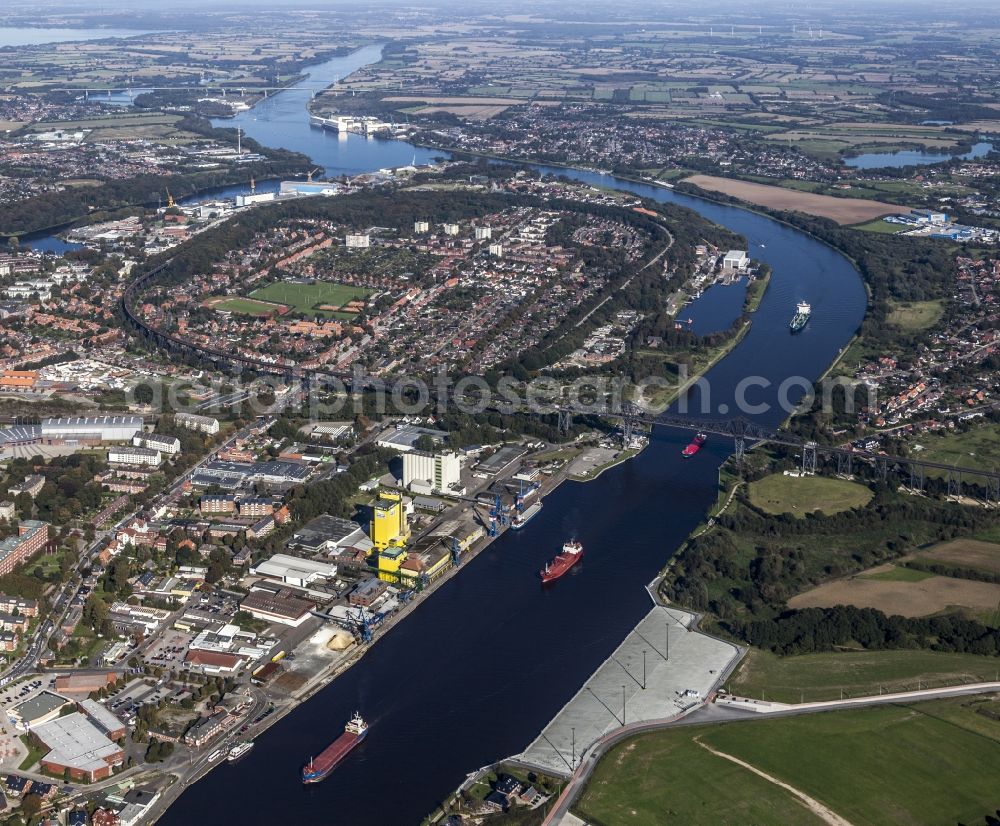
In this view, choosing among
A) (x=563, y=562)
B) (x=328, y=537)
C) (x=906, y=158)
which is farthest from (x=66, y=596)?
(x=906, y=158)

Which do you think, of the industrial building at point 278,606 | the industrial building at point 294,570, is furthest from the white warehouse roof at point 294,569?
the industrial building at point 278,606

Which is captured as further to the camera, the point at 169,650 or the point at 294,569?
the point at 294,569

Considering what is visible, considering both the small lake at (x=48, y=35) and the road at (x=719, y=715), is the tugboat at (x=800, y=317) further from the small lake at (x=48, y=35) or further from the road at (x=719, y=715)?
→ the small lake at (x=48, y=35)

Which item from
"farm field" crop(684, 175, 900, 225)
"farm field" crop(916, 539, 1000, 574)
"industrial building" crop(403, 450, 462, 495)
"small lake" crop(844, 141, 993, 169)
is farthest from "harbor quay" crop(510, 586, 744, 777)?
"small lake" crop(844, 141, 993, 169)

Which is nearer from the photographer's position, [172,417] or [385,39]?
[172,417]

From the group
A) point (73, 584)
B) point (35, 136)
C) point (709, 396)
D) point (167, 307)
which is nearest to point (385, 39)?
point (35, 136)

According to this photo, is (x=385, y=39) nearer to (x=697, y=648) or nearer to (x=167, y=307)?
(x=167, y=307)

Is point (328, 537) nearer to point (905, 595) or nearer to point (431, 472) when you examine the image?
point (431, 472)

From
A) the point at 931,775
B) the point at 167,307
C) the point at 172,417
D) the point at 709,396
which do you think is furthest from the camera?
the point at 167,307
